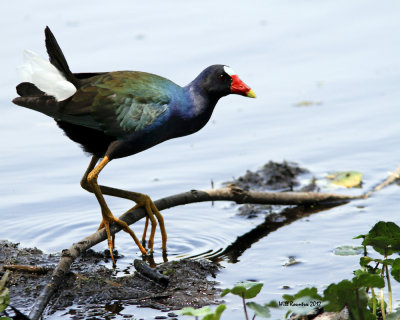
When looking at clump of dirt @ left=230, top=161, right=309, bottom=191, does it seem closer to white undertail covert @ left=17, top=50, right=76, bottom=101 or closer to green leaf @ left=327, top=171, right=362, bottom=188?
green leaf @ left=327, top=171, right=362, bottom=188

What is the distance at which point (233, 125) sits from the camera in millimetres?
7168

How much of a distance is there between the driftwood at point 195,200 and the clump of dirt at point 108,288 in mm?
129

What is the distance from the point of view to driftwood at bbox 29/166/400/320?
13.2ft

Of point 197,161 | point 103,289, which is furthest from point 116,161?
point 103,289

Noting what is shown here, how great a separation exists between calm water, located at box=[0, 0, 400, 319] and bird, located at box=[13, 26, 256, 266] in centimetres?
73

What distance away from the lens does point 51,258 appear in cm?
469

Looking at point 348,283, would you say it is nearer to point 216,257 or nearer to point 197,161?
point 216,257

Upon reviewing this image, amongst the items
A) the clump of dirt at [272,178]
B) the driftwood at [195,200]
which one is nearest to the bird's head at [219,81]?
the driftwood at [195,200]

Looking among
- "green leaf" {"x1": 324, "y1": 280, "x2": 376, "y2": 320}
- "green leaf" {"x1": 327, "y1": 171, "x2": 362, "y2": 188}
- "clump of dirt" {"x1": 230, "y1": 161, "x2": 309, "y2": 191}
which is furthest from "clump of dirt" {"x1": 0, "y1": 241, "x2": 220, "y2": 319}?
"green leaf" {"x1": 327, "y1": 171, "x2": 362, "y2": 188}

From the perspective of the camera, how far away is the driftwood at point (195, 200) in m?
4.01

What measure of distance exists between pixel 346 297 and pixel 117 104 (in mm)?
1983

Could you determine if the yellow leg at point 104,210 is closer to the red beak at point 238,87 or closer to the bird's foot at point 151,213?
the bird's foot at point 151,213

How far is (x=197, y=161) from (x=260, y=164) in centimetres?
52

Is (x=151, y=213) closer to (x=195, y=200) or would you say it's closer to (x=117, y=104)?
(x=195, y=200)
